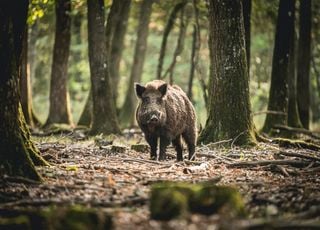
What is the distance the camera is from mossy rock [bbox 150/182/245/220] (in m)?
5.64

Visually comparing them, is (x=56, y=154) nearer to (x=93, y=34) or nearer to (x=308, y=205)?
(x=308, y=205)

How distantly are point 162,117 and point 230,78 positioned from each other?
7.56 ft

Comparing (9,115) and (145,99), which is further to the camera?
(145,99)

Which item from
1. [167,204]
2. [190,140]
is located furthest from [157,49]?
[167,204]

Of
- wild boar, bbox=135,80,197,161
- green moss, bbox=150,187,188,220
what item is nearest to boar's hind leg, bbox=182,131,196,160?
wild boar, bbox=135,80,197,161

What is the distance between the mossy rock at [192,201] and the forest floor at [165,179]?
0.09m

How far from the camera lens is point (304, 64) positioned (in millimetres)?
20156

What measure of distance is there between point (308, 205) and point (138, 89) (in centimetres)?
555

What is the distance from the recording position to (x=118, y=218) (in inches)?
232

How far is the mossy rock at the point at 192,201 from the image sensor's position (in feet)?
18.5

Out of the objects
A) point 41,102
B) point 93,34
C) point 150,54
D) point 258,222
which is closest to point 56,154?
point 258,222

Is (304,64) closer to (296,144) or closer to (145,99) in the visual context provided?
(296,144)

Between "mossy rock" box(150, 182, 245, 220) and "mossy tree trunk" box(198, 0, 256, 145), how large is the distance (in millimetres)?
7092

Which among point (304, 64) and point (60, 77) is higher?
point (304, 64)
